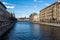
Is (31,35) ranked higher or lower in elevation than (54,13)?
lower

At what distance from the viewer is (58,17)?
362 feet

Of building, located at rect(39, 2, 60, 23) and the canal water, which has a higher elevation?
building, located at rect(39, 2, 60, 23)

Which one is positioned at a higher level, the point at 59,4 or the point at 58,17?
the point at 59,4

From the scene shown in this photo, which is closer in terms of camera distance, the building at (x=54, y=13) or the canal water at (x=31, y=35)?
the canal water at (x=31, y=35)

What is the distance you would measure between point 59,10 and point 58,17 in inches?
203

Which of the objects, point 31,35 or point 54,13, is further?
point 54,13

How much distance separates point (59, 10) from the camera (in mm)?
110562

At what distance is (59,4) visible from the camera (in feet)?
366

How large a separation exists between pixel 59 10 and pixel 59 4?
15.2 ft

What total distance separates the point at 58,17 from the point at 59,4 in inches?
383

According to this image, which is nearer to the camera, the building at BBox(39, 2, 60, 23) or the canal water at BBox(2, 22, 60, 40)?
the canal water at BBox(2, 22, 60, 40)

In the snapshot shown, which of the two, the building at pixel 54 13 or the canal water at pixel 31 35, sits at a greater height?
the building at pixel 54 13
